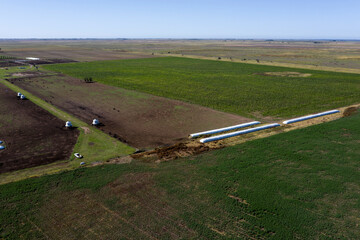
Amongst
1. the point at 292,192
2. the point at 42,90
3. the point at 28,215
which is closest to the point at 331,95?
the point at 292,192

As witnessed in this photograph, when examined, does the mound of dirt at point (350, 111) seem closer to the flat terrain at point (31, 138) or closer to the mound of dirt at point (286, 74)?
the mound of dirt at point (286, 74)

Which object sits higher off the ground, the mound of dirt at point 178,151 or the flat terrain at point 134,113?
the flat terrain at point 134,113

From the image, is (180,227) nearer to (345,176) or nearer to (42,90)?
(345,176)

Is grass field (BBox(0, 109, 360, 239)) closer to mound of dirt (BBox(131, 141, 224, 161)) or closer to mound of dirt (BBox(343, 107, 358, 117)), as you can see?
mound of dirt (BBox(131, 141, 224, 161))

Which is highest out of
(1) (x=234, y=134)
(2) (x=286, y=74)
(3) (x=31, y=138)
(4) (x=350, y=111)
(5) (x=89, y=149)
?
(2) (x=286, y=74)

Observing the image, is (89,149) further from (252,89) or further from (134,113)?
(252,89)

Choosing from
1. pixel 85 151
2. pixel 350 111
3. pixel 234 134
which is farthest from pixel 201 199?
pixel 350 111

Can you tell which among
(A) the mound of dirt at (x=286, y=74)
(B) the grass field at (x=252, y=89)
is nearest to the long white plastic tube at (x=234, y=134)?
(B) the grass field at (x=252, y=89)

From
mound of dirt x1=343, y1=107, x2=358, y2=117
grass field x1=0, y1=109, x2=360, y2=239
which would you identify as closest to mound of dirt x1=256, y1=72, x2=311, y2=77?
mound of dirt x1=343, y1=107, x2=358, y2=117
